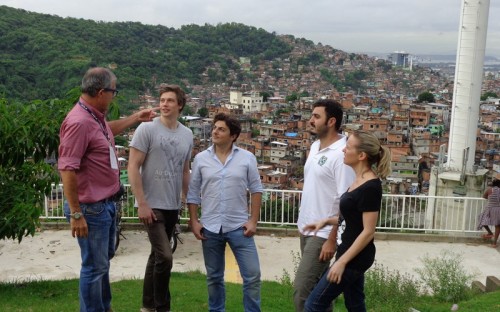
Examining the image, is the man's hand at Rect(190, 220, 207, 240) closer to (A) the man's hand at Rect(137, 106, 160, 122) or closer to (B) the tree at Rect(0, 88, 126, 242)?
(A) the man's hand at Rect(137, 106, 160, 122)

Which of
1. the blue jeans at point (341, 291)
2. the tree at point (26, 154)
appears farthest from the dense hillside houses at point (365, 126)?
the blue jeans at point (341, 291)

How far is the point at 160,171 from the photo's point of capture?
3434 mm

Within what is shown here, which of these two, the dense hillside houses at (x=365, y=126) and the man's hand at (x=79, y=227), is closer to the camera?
the man's hand at (x=79, y=227)

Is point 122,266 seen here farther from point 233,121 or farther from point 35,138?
point 233,121

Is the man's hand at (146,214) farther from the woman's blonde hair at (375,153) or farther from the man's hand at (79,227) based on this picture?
the woman's blonde hair at (375,153)

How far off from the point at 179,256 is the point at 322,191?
3448mm

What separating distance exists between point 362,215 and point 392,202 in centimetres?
516

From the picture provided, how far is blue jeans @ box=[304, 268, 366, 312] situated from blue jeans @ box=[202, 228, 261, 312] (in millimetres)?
519

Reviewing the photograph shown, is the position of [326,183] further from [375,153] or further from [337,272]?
[337,272]

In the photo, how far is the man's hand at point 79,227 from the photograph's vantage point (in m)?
2.83

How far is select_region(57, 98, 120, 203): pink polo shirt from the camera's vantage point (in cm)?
282

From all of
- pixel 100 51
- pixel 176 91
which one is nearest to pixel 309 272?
pixel 176 91

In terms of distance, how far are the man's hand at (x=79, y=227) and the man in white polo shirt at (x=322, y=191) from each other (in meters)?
1.23

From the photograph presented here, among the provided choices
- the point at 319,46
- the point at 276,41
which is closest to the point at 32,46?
the point at 276,41
